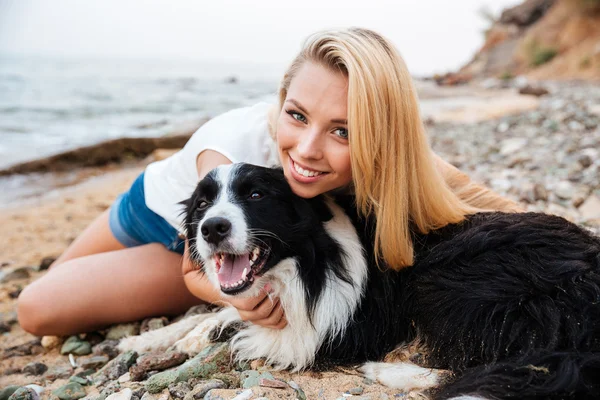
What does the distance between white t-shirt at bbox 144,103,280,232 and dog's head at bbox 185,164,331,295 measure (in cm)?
33

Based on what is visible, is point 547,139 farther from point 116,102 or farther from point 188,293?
point 116,102

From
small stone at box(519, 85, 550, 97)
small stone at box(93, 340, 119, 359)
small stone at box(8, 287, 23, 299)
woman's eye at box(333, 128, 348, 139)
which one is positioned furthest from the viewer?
small stone at box(519, 85, 550, 97)

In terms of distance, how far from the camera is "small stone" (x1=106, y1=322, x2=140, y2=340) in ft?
11.3

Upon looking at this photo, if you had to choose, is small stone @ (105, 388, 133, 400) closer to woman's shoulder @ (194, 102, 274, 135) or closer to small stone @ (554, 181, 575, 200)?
woman's shoulder @ (194, 102, 274, 135)

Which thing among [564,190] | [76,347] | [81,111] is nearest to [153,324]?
[76,347]

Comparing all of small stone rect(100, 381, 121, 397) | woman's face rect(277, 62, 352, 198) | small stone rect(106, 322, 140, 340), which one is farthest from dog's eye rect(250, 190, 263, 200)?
small stone rect(106, 322, 140, 340)

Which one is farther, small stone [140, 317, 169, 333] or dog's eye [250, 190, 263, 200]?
small stone [140, 317, 169, 333]

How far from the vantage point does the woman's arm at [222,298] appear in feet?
8.41

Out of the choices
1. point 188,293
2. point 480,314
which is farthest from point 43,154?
point 480,314

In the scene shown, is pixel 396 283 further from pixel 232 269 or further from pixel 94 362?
pixel 94 362

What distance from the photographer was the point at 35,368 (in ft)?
10.1

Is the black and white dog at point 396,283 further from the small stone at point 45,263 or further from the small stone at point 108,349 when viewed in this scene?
the small stone at point 45,263

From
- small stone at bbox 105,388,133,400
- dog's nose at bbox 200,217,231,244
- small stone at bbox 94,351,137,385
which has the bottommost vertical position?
small stone at bbox 94,351,137,385

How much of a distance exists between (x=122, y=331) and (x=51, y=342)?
1.50ft
